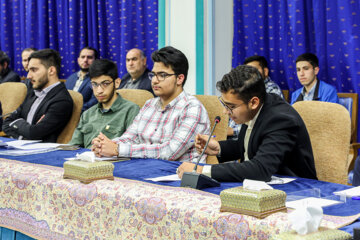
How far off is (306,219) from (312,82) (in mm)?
3307

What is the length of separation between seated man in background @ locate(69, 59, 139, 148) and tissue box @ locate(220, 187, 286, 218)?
167 cm

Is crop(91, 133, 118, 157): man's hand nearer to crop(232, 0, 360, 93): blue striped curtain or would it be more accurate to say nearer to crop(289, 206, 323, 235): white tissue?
crop(289, 206, 323, 235): white tissue

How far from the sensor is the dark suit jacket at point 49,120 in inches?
120

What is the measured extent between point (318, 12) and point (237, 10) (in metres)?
0.78

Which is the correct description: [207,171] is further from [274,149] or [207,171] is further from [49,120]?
[49,120]

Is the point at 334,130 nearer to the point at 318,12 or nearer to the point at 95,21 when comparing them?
the point at 318,12

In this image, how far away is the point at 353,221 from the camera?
1.11 metres

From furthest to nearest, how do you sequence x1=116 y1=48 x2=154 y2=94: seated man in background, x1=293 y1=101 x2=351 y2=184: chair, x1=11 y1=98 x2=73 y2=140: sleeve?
x1=116 y1=48 x2=154 y2=94: seated man in background < x1=11 y1=98 x2=73 y2=140: sleeve < x1=293 y1=101 x2=351 y2=184: chair

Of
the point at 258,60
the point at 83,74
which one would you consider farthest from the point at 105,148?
the point at 83,74

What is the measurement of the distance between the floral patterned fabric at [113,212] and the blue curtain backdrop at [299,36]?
2.95m

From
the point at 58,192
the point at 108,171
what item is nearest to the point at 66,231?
the point at 58,192

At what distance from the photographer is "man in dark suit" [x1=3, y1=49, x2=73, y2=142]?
3061 millimetres

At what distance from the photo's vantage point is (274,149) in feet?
5.60

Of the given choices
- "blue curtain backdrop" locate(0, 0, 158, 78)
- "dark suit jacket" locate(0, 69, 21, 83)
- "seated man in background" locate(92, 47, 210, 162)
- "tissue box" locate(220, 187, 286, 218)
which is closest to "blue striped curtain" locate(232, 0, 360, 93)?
"blue curtain backdrop" locate(0, 0, 158, 78)
